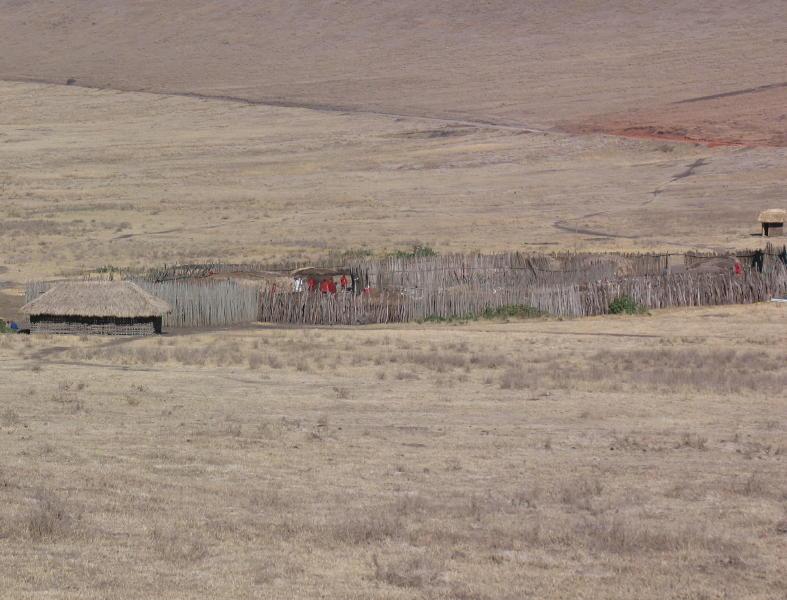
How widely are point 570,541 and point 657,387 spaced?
8.79 m

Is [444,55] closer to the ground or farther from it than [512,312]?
farther from it

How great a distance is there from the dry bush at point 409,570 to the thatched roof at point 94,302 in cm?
1639

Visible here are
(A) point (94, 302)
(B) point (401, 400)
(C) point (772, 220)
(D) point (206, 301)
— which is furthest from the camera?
(C) point (772, 220)

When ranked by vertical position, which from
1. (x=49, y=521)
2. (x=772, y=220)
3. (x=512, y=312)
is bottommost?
(x=512, y=312)

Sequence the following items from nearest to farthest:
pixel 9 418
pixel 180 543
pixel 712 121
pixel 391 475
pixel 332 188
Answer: pixel 180 543 → pixel 391 475 → pixel 9 418 → pixel 332 188 → pixel 712 121

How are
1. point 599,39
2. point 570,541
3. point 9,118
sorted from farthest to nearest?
point 599,39 → point 9,118 → point 570,541

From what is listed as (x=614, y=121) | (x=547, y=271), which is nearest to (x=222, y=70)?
(x=614, y=121)

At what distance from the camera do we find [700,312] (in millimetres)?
28547

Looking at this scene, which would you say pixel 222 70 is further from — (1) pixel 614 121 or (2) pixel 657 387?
(2) pixel 657 387

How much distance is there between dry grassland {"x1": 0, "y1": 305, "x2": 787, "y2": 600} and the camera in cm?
859

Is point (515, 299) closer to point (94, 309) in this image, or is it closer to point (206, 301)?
point (206, 301)

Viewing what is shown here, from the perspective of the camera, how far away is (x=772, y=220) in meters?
40.9

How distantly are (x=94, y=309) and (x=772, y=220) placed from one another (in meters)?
23.9

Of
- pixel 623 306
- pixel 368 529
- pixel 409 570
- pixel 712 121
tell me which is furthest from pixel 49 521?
pixel 712 121
